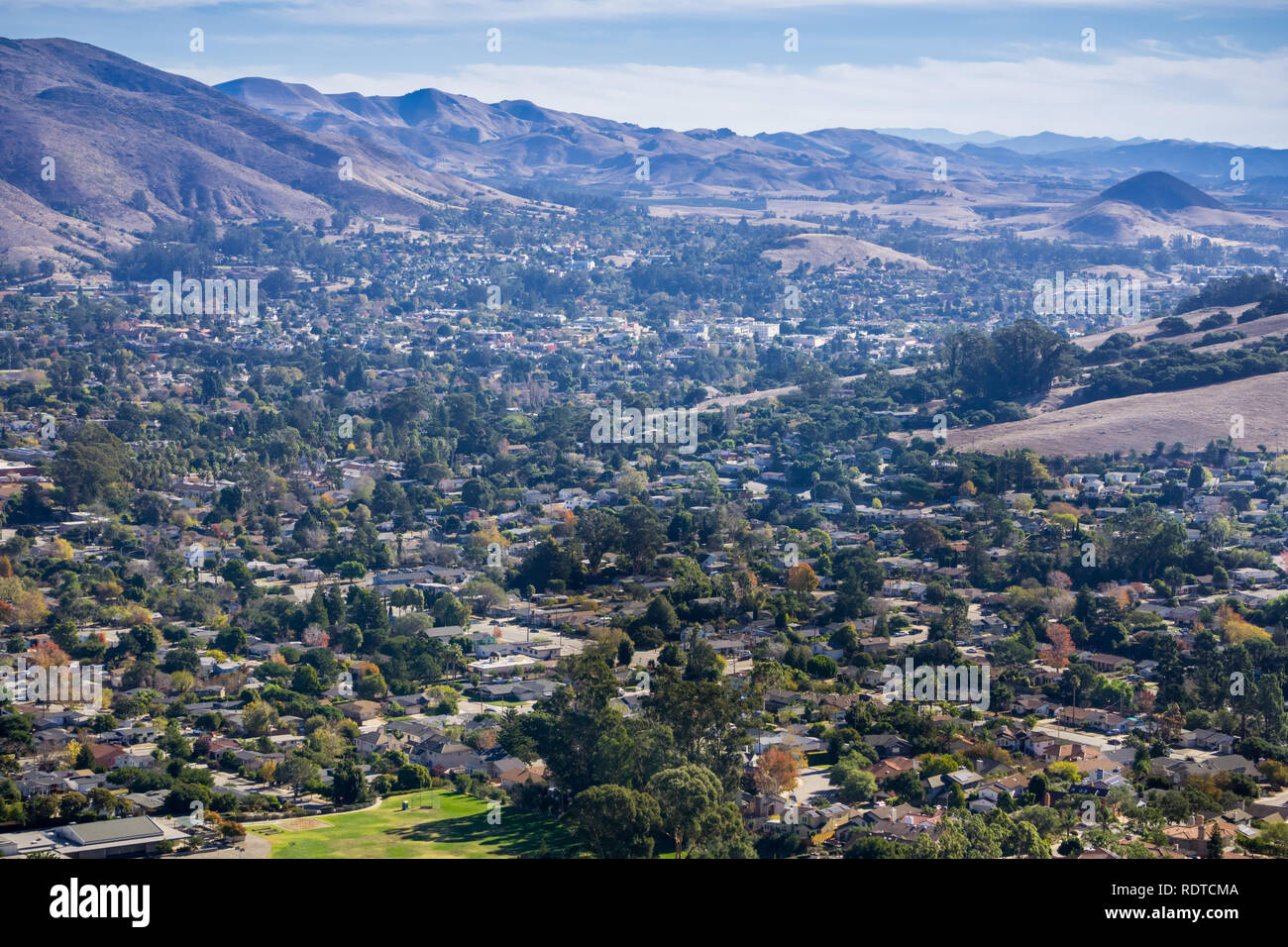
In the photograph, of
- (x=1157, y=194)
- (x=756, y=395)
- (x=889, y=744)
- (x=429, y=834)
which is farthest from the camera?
(x=1157, y=194)

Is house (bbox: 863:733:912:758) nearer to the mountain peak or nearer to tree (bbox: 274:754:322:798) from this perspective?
tree (bbox: 274:754:322:798)

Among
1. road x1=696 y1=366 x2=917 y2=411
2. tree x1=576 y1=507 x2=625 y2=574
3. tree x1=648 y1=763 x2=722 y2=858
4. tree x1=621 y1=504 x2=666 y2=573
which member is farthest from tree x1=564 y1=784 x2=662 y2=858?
road x1=696 y1=366 x2=917 y2=411

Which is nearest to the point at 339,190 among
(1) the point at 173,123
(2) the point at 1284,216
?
(1) the point at 173,123

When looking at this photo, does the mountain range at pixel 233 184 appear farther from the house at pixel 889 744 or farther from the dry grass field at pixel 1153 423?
the house at pixel 889 744

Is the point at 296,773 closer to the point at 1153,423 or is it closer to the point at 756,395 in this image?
the point at 1153,423

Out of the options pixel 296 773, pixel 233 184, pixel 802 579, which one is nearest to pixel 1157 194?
pixel 233 184
